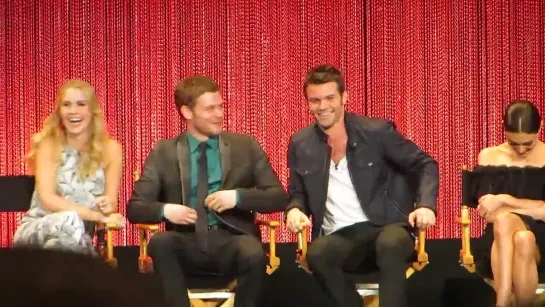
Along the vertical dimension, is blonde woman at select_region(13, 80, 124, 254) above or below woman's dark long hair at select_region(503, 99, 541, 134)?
below

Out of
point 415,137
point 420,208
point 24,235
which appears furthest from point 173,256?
point 415,137

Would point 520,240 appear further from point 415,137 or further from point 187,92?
point 415,137

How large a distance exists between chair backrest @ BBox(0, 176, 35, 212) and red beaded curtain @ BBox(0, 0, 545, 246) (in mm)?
1351

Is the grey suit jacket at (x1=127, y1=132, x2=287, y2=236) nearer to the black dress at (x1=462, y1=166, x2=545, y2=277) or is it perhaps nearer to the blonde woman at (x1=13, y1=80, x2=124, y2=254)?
the blonde woman at (x1=13, y1=80, x2=124, y2=254)

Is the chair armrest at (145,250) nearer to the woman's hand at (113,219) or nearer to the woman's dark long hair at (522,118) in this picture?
the woman's hand at (113,219)

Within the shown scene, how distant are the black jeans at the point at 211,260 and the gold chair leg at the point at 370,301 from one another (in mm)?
450

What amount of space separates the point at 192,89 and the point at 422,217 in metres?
1.07

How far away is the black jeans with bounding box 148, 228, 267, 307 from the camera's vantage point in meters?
3.40

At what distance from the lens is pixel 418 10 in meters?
5.48

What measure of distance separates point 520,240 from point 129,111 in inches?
105

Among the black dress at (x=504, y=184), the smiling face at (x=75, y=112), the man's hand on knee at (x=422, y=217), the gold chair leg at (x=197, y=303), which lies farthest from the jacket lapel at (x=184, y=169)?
the black dress at (x=504, y=184)

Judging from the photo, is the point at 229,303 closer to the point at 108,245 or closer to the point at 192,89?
the point at 108,245

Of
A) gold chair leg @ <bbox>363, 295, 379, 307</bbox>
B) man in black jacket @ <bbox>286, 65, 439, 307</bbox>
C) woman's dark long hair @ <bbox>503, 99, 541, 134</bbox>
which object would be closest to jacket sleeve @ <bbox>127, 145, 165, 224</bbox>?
man in black jacket @ <bbox>286, 65, 439, 307</bbox>

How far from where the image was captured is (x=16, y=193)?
397cm
